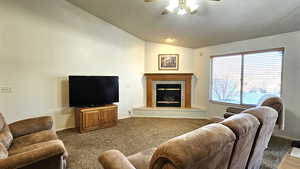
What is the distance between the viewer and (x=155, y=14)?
134 inches

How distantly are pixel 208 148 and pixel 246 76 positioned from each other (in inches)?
155

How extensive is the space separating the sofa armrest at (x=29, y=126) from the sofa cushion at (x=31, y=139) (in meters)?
A: 0.11

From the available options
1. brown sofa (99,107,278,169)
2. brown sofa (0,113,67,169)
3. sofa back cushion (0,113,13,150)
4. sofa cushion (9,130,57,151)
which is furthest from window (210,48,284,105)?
sofa back cushion (0,113,13,150)

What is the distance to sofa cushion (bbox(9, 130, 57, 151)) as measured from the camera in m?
1.99

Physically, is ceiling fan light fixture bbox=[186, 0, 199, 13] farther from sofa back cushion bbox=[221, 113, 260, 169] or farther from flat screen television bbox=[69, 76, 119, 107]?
flat screen television bbox=[69, 76, 119, 107]

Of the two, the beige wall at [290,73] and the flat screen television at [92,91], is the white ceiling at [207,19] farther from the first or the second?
the flat screen television at [92,91]

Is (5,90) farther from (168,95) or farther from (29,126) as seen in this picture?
(168,95)

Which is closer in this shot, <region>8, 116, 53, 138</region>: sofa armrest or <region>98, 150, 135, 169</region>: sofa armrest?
<region>98, 150, 135, 169</region>: sofa armrest

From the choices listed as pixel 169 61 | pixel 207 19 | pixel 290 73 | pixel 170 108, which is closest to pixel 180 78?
pixel 169 61

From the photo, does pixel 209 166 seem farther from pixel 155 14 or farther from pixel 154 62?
pixel 154 62

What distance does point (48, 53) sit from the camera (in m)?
3.50

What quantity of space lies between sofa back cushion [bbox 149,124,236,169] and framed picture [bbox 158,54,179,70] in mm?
4534

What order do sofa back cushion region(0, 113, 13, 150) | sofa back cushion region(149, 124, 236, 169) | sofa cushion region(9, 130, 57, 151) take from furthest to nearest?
sofa cushion region(9, 130, 57, 151)
sofa back cushion region(0, 113, 13, 150)
sofa back cushion region(149, 124, 236, 169)

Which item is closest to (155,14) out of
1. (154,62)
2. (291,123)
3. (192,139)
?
(154,62)
